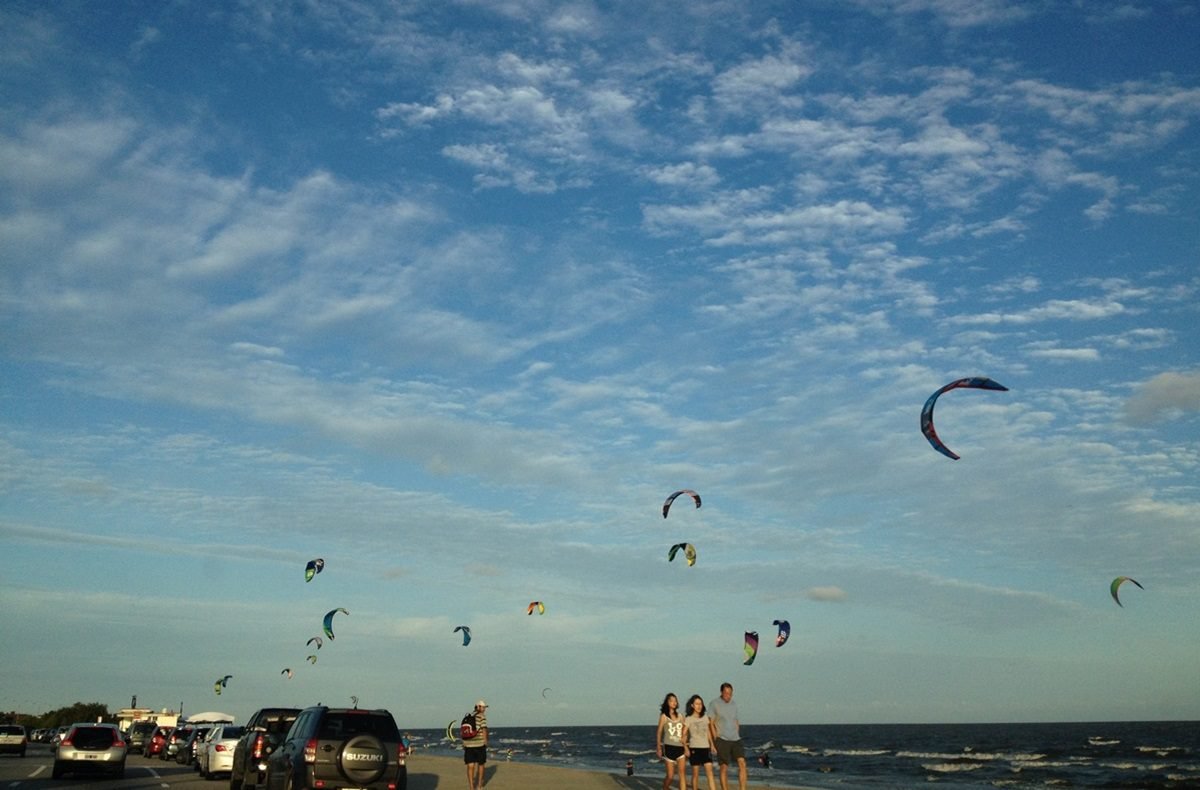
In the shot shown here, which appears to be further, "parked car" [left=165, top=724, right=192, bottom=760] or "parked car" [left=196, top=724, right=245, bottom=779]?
"parked car" [left=165, top=724, right=192, bottom=760]

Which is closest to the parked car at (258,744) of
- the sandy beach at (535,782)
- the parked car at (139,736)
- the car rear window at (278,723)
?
the car rear window at (278,723)

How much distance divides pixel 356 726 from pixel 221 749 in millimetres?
12923

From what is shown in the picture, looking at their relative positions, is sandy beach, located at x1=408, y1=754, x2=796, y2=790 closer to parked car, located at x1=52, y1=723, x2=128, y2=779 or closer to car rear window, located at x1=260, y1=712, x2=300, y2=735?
car rear window, located at x1=260, y1=712, x2=300, y2=735

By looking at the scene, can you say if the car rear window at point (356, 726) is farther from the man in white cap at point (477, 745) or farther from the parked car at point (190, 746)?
the parked car at point (190, 746)

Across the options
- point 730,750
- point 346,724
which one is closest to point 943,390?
point 730,750

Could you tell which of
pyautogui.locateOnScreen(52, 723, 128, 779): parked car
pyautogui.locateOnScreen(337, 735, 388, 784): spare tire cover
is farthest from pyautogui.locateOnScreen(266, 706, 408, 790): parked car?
pyautogui.locateOnScreen(52, 723, 128, 779): parked car

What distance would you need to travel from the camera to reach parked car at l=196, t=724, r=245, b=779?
27.3 m

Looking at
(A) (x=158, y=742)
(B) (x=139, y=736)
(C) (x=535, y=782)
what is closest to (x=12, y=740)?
(A) (x=158, y=742)

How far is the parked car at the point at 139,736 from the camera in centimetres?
5356

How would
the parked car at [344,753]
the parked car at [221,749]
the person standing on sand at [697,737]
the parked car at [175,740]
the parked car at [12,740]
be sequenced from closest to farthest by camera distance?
the parked car at [344,753] → the person standing on sand at [697,737] → the parked car at [221,749] → the parked car at [175,740] → the parked car at [12,740]

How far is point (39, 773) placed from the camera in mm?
30828

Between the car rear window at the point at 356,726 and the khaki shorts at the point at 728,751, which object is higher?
the car rear window at the point at 356,726

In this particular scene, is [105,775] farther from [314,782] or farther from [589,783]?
[314,782]

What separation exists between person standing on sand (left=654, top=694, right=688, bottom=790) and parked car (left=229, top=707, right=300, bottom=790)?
7013 millimetres
